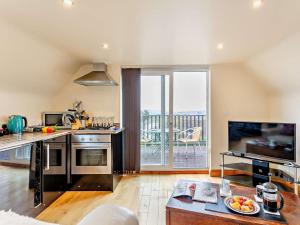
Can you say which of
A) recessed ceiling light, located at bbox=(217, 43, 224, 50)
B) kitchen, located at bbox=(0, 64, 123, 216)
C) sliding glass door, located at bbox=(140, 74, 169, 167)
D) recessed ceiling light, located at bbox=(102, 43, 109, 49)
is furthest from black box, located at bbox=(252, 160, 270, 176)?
recessed ceiling light, located at bbox=(102, 43, 109, 49)

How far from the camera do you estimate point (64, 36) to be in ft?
8.32

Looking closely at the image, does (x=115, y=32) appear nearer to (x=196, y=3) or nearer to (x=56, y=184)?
(x=196, y=3)

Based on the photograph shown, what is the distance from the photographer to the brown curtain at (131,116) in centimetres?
413

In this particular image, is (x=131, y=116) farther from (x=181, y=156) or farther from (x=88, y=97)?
(x=181, y=156)

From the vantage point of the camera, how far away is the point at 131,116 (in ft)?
13.6

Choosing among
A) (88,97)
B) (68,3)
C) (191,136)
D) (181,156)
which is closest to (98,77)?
(88,97)

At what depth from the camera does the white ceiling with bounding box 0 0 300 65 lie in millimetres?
1817

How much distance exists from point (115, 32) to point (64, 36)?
0.65 metres

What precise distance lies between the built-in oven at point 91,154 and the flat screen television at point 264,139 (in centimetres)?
214

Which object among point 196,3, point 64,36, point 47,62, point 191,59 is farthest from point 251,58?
point 47,62

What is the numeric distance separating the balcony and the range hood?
1.05m

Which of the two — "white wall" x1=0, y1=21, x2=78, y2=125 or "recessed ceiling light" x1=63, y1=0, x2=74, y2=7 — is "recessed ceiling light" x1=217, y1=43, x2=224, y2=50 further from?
"white wall" x1=0, y1=21, x2=78, y2=125

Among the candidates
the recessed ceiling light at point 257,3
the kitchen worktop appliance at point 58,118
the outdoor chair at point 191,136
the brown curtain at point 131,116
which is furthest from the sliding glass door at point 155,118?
the recessed ceiling light at point 257,3

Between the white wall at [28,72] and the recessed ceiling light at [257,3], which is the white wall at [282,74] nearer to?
the recessed ceiling light at [257,3]
